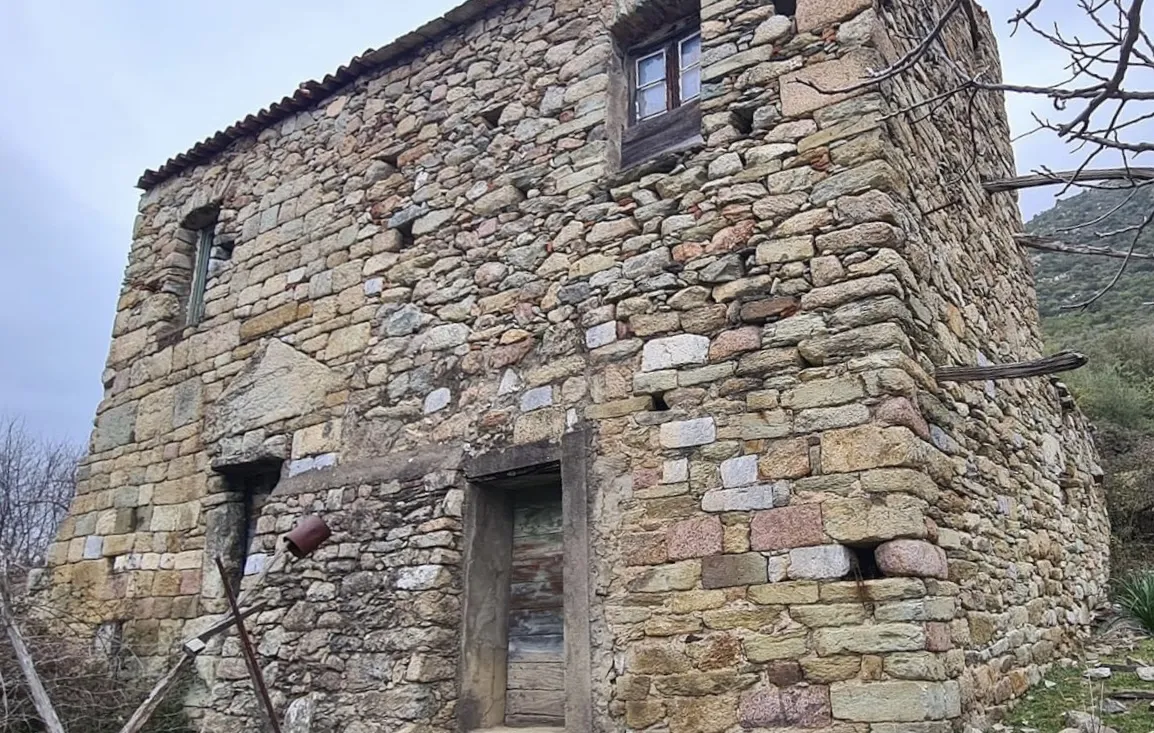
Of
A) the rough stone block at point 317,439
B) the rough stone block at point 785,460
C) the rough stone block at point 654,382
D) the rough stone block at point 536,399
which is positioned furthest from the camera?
the rough stone block at point 317,439

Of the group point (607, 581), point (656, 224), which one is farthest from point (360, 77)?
point (607, 581)

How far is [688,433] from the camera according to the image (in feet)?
13.9

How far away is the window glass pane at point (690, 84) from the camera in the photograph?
5133 mm

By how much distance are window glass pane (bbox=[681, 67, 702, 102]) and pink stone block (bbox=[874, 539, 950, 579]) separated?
2.80 m

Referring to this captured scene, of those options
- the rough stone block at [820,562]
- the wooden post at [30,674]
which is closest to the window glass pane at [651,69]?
the rough stone block at [820,562]

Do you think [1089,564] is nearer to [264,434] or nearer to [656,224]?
[656,224]

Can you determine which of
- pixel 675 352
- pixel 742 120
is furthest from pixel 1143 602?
pixel 742 120

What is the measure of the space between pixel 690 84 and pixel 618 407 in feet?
6.69

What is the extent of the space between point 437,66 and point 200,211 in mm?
2815

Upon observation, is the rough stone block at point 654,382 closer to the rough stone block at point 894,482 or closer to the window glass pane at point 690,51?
the rough stone block at point 894,482

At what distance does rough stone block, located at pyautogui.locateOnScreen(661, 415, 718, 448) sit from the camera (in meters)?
4.16

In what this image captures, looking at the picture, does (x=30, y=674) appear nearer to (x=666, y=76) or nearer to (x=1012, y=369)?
(x=666, y=76)

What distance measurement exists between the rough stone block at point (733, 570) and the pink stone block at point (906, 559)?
499mm

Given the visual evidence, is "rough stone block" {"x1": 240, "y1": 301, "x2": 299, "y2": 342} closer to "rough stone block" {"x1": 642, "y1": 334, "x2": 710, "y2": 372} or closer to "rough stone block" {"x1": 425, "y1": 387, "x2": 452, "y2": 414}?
"rough stone block" {"x1": 425, "y1": 387, "x2": 452, "y2": 414}
